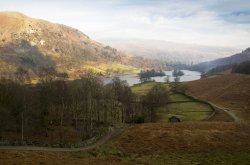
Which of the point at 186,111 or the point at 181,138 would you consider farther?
the point at 186,111

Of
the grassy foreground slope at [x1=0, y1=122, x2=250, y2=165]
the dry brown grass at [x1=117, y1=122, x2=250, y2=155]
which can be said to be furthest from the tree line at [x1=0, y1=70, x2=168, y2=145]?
the grassy foreground slope at [x1=0, y1=122, x2=250, y2=165]

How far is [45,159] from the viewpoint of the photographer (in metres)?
60.2

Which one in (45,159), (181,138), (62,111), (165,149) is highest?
(62,111)

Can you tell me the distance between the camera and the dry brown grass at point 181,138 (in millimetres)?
72125

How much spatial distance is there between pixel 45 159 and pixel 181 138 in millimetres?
32402

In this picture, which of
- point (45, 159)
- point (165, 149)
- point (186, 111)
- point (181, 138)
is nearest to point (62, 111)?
point (181, 138)

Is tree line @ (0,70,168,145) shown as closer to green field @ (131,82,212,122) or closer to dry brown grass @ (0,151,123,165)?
green field @ (131,82,212,122)

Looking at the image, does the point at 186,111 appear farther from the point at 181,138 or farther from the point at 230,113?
the point at 181,138

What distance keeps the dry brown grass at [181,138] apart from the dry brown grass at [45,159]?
29.7 feet

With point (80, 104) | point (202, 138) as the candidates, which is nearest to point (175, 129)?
point (202, 138)

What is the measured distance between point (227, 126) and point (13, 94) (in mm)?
69785

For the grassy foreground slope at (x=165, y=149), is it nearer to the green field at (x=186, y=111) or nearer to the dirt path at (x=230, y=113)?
the dirt path at (x=230, y=113)

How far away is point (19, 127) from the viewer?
10494 centimetres

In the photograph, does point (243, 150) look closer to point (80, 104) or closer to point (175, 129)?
point (175, 129)
